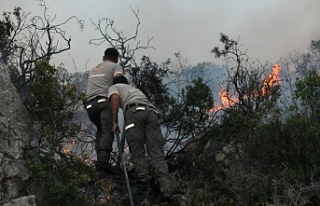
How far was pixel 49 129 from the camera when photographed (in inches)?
198

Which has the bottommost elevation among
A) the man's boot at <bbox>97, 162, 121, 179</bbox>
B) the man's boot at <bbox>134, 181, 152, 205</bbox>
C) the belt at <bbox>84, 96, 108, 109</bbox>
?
the man's boot at <bbox>134, 181, 152, 205</bbox>

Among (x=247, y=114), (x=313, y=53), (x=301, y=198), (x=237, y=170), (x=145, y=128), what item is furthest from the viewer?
(x=313, y=53)

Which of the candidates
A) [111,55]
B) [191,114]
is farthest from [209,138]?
[111,55]

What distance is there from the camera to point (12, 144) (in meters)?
4.95

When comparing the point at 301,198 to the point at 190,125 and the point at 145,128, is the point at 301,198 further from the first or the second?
the point at 190,125

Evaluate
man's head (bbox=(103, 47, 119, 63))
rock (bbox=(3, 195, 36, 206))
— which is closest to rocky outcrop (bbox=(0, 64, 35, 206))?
rock (bbox=(3, 195, 36, 206))

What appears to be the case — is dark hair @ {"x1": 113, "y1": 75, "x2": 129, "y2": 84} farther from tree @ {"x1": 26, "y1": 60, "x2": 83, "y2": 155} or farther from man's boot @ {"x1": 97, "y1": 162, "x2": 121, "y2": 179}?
man's boot @ {"x1": 97, "y1": 162, "x2": 121, "y2": 179}

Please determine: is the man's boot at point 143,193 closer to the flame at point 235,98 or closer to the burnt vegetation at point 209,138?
the burnt vegetation at point 209,138

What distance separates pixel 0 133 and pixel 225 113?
4.07m

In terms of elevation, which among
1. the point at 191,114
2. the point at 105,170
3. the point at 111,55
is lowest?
the point at 105,170

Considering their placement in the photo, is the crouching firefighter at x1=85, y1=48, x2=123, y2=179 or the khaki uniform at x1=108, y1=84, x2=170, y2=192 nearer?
the khaki uniform at x1=108, y1=84, x2=170, y2=192

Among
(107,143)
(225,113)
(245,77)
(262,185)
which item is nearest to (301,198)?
(262,185)

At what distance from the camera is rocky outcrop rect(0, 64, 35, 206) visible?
4.41 metres

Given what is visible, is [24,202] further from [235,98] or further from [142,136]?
[235,98]
